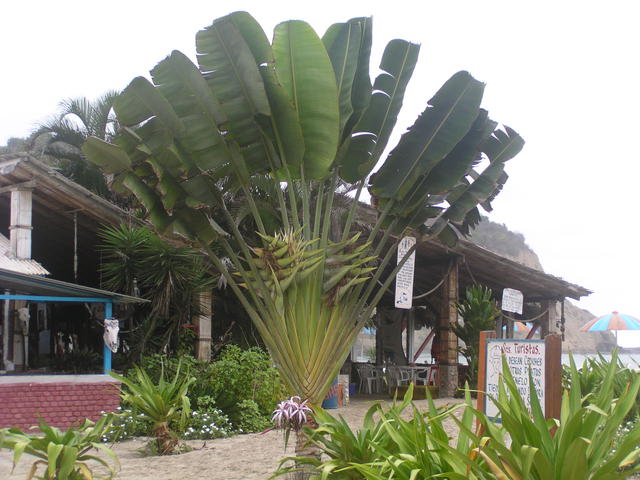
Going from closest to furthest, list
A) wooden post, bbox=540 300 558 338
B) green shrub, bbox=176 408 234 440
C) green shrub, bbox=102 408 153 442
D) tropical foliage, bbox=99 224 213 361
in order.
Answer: green shrub, bbox=102 408 153 442
green shrub, bbox=176 408 234 440
tropical foliage, bbox=99 224 213 361
wooden post, bbox=540 300 558 338

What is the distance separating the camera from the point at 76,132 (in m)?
18.5

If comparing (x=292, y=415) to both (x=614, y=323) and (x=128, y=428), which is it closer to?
(x=128, y=428)

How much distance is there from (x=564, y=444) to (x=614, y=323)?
2006 centimetres

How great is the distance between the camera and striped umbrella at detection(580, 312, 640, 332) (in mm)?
21734

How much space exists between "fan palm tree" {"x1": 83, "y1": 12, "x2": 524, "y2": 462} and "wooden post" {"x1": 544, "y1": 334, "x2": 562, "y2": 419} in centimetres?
180

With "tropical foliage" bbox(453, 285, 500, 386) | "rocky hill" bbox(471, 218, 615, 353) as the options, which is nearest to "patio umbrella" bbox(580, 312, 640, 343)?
"tropical foliage" bbox(453, 285, 500, 386)

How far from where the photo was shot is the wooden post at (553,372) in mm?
5137

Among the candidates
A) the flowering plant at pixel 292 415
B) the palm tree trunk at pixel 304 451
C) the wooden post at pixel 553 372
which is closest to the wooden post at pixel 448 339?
the palm tree trunk at pixel 304 451

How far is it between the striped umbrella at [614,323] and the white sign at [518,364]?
17.8 m

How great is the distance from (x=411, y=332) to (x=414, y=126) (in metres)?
14.8

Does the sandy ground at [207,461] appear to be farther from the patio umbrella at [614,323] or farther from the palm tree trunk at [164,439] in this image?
A: the patio umbrella at [614,323]

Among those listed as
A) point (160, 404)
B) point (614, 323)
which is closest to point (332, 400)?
point (160, 404)

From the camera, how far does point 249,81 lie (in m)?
6.41

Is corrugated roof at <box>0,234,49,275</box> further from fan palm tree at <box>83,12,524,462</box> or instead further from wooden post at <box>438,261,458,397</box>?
wooden post at <box>438,261,458,397</box>
